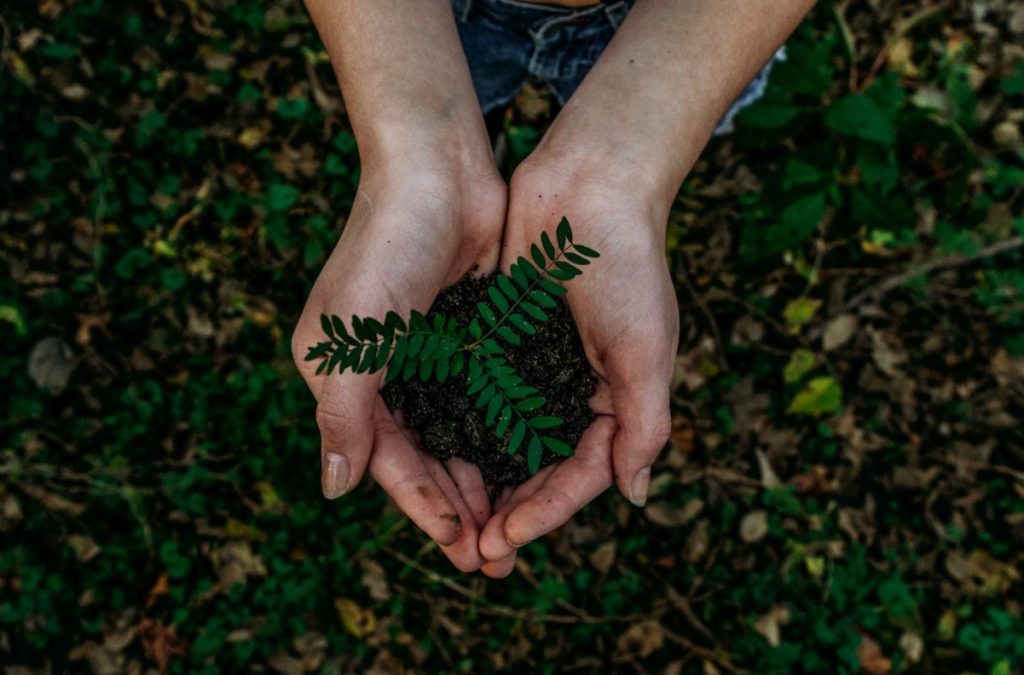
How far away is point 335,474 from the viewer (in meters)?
2.49

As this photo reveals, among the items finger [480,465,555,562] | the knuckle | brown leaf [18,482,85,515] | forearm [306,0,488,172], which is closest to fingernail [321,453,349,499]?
the knuckle

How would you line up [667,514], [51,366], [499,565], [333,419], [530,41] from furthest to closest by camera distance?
1. [51,366]
2. [667,514]
3. [530,41]
4. [499,565]
5. [333,419]

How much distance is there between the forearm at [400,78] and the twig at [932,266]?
2.32 m

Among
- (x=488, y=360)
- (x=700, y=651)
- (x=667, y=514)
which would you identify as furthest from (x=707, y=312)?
(x=488, y=360)

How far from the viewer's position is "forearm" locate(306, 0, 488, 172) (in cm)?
266

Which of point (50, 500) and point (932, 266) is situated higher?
point (932, 266)

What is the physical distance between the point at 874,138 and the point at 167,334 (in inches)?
135

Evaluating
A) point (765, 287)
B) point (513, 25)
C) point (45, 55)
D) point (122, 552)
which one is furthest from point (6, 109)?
point (765, 287)

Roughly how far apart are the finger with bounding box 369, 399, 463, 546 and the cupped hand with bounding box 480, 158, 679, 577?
0.15 meters

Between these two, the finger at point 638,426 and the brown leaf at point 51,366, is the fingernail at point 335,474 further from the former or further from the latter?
the brown leaf at point 51,366

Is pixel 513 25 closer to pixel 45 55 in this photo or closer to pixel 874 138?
pixel 874 138

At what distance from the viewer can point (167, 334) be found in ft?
13.4

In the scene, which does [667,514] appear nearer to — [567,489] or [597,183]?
[567,489]

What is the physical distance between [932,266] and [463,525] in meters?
2.92
